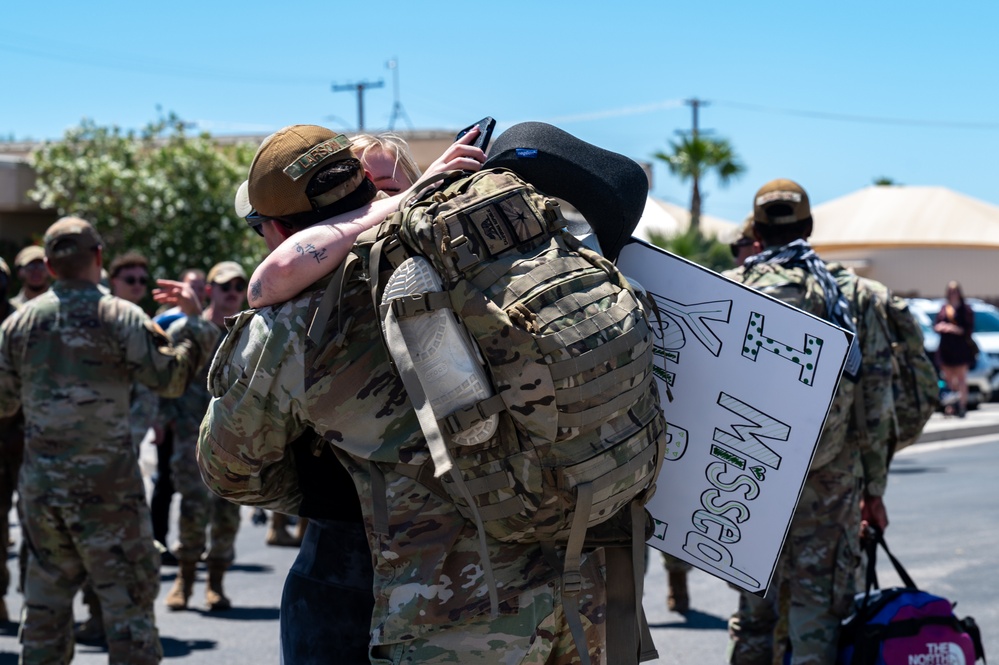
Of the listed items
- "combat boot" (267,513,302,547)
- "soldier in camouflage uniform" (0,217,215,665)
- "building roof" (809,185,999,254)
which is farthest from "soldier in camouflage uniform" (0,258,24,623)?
"building roof" (809,185,999,254)

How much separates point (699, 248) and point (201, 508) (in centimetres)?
1299

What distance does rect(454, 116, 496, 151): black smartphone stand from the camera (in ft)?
9.18

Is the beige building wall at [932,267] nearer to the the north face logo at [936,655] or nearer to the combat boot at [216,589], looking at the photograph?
the combat boot at [216,589]

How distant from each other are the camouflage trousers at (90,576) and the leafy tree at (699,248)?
13.5 meters

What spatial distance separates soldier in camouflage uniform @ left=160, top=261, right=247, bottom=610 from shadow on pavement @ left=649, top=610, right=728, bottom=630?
2.66 metres

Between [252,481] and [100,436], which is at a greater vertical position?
[252,481]

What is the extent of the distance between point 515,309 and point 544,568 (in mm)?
593

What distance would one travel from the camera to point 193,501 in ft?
24.6

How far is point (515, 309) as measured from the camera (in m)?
2.24

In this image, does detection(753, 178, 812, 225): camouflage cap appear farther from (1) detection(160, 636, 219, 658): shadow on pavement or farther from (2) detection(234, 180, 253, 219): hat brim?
(1) detection(160, 636, 219, 658): shadow on pavement

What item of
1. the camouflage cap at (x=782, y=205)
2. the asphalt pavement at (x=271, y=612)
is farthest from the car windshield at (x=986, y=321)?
the camouflage cap at (x=782, y=205)

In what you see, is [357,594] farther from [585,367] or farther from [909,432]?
[909,432]

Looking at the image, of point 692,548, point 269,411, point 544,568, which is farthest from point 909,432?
point 269,411

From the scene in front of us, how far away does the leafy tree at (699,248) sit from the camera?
1844 centimetres
